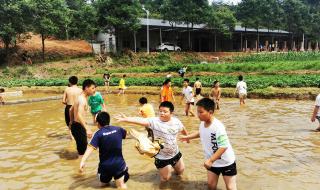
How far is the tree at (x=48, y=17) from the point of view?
41.0 metres

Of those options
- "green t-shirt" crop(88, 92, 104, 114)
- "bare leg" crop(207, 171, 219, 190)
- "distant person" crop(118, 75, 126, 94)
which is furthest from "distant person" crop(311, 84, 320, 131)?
"distant person" crop(118, 75, 126, 94)

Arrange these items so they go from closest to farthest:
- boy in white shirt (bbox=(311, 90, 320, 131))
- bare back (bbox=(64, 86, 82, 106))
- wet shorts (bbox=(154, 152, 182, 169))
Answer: wet shorts (bbox=(154, 152, 182, 169)), bare back (bbox=(64, 86, 82, 106)), boy in white shirt (bbox=(311, 90, 320, 131))

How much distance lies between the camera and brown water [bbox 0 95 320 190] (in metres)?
7.61

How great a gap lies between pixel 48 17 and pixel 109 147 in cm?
3897

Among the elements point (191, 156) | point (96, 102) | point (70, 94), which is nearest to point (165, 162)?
point (191, 156)

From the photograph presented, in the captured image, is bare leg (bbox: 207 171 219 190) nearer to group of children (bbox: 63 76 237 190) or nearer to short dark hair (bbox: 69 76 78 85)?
group of children (bbox: 63 76 237 190)

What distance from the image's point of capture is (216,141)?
5938 millimetres


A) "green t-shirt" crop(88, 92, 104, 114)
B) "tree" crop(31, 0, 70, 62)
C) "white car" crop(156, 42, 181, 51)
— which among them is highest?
"tree" crop(31, 0, 70, 62)

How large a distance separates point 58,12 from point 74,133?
3615cm

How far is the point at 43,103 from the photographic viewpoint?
2261 centimetres

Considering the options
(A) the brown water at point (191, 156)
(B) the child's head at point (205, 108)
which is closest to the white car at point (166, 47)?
(A) the brown water at point (191, 156)

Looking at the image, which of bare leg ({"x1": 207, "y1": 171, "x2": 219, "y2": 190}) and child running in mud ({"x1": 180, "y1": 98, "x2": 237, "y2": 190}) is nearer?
child running in mud ({"x1": 180, "y1": 98, "x2": 237, "y2": 190})

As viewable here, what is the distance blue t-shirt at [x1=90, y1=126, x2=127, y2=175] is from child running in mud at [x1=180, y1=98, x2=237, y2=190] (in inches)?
60.6

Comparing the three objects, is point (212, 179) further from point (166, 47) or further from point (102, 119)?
point (166, 47)
